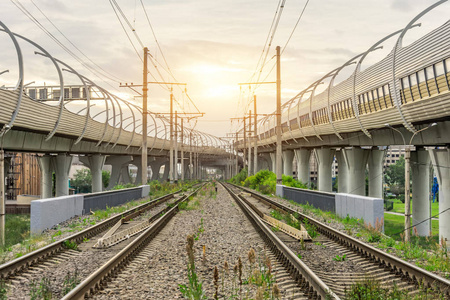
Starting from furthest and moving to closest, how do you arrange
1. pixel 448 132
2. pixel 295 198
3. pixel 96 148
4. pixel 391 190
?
pixel 391 190
pixel 96 148
pixel 295 198
pixel 448 132

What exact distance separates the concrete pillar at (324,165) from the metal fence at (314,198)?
21741 millimetres

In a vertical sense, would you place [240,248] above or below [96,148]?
below

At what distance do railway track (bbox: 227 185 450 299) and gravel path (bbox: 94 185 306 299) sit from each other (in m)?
1.14

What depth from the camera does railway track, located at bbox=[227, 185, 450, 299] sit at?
7633 millimetres

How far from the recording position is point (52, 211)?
15945mm

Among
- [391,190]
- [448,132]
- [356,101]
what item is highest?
[356,101]

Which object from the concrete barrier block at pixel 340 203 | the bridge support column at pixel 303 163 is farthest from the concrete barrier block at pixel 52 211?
the bridge support column at pixel 303 163

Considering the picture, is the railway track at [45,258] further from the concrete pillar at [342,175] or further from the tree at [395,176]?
the tree at [395,176]

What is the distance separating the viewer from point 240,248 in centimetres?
1180

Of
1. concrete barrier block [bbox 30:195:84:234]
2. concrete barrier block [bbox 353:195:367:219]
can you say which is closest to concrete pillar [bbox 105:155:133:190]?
concrete barrier block [bbox 30:195:84:234]

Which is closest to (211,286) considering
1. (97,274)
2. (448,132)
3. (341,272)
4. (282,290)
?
(282,290)

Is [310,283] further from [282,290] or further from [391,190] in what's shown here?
[391,190]

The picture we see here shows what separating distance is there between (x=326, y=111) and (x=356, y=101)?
28.5ft

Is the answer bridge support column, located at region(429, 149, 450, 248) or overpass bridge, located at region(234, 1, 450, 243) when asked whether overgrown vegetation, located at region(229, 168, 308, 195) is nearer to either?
overpass bridge, located at region(234, 1, 450, 243)
